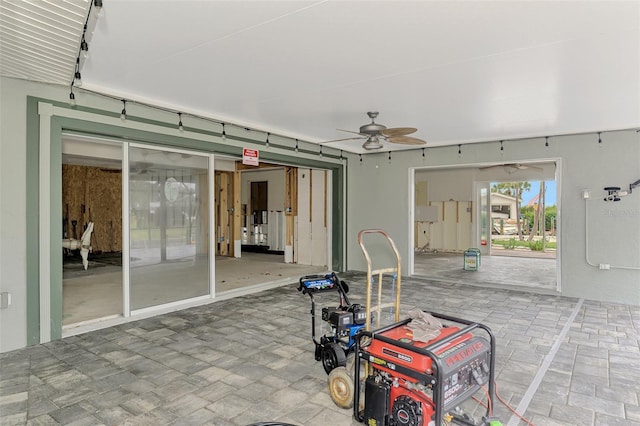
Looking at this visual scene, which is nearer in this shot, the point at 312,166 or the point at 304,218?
the point at 312,166

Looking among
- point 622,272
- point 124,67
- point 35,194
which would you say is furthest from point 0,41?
point 622,272

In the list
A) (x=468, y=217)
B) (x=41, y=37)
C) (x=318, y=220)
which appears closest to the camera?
(x=41, y=37)

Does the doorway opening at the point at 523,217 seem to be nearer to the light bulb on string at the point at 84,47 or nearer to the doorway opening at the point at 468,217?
the doorway opening at the point at 468,217

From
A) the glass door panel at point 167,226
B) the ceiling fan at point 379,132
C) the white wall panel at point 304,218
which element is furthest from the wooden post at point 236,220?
the ceiling fan at point 379,132

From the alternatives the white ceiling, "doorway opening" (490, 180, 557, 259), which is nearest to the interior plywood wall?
the white ceiling

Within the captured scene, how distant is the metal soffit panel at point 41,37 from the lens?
2232 mm

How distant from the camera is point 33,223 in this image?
3625 mm

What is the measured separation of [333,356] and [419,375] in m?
1.02

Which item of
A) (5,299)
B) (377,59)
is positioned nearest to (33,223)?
(5,299)

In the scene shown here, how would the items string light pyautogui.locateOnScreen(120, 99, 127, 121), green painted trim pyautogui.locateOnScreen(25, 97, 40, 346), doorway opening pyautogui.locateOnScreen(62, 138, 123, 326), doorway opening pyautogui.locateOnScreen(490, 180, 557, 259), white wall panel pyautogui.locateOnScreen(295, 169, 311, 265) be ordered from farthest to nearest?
doorway opening pyautogui.locateOnScreen(490, 180, 557, 259) → white wall panel pyautogui.locateOnScreen(295, 169, 311, 265) → doorway opening pyautogui.locateOnScreen(62, 138, 123, 326) → string light pyautogui.locateOnScreen(120, 99, 127, 121) → green painted trim pyautogui.locateOnScreen(25, 97, 40, 346)

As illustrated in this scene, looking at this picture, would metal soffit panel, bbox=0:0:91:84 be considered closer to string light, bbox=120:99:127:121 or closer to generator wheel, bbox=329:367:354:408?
string light, bbox=120:99:127:121

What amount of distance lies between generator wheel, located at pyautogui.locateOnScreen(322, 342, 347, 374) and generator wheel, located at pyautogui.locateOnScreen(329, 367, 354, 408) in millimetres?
194

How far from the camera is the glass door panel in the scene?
4.61 m

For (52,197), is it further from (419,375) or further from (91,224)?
(91,224)
